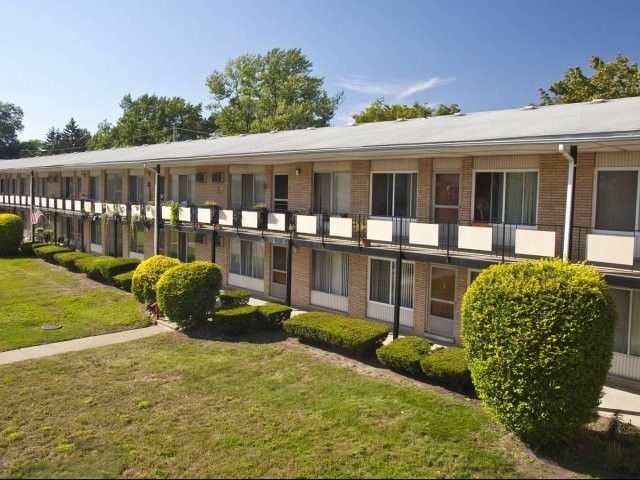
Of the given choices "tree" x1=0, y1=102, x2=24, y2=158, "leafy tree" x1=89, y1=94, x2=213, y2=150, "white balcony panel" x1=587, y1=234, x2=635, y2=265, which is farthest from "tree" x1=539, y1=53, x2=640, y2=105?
"tree" x1=0, y1=102, x2=24, y2=158

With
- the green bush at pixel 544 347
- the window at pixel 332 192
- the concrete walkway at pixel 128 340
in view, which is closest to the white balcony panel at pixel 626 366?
the concrete walkway at pixel 128 340

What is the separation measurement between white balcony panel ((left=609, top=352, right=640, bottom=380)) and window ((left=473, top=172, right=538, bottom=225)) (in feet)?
11.6

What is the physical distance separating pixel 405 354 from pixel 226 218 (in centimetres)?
1110

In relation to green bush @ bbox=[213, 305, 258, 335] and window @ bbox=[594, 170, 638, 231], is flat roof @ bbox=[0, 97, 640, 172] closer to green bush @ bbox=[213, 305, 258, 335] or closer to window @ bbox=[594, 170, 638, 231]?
window @ bbox=[594, 170, 638, 231]

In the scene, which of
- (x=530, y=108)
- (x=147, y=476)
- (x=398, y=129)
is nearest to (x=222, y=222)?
(x=398, y=129)

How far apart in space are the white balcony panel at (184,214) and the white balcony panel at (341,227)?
27.2 feet

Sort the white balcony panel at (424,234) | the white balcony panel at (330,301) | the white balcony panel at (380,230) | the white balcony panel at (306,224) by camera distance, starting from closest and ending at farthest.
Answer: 1. the white balcony panel at (424,234)
2. the white balcony panel at (380,230)
3. the white balcony panel at (306,224)
4. the white balcony panel at (330,301)

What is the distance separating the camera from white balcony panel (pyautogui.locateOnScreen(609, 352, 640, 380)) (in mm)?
11399

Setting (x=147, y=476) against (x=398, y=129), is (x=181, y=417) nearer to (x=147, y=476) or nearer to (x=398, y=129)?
(x=147, y=476)

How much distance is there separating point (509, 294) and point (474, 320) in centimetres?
72

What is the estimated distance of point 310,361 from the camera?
1273 cm

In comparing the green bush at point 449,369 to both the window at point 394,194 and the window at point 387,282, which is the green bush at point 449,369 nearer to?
the window at point 387,282

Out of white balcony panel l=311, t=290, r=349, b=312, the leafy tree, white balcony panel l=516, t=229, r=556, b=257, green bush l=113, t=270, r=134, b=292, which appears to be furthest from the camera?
the leafy tree

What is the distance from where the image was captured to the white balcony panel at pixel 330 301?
17.5 m
